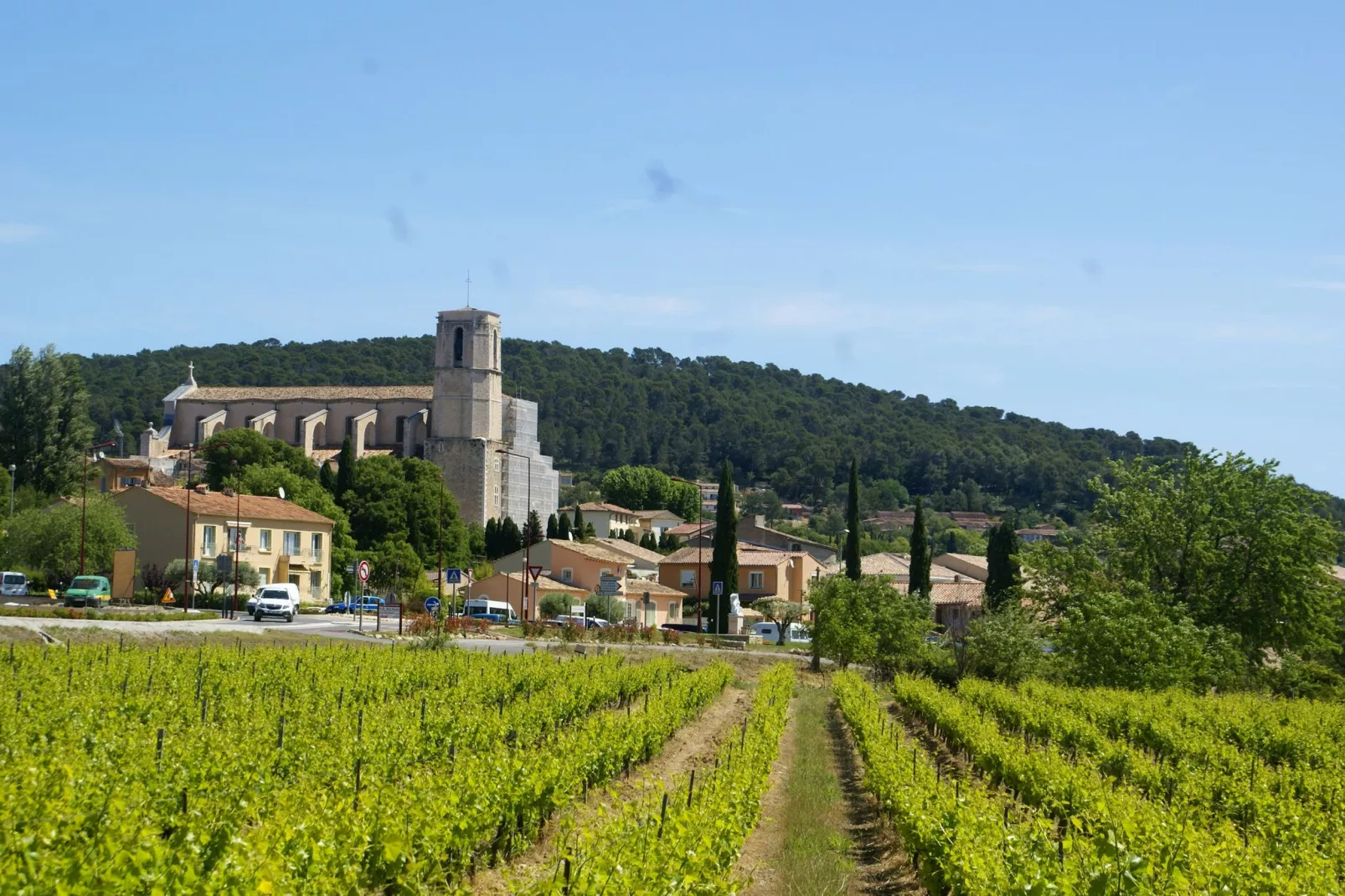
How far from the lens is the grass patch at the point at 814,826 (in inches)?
494

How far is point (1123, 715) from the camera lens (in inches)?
879

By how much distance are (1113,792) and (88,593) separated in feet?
133

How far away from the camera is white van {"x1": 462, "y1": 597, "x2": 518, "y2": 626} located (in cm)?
5428

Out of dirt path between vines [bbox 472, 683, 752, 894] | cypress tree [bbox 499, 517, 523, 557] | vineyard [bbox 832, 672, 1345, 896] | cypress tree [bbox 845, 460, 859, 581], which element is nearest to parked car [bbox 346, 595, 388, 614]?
cypress tree [bbox 845, 460, 859, 581]

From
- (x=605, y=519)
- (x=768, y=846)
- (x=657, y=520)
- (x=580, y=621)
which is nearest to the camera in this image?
(x=768, y=846)

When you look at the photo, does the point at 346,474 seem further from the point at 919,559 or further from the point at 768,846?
the point at 768,846

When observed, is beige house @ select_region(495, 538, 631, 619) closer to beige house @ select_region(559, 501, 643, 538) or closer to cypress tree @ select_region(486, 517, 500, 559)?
cypress tree @ select_region(486, 517, 500, 559)

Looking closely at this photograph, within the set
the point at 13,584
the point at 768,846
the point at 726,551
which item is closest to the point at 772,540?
the point at 726,551

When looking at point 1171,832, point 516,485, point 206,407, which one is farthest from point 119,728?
point 206,407

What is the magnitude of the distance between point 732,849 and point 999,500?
558 feet

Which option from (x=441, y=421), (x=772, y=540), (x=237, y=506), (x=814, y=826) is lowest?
(x=814, y=826)

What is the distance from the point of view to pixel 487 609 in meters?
54.6

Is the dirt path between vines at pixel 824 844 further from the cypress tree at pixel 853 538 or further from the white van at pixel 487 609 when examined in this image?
the cypress tree at pixel 853 538

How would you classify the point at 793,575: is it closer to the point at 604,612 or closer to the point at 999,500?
the point at 604,612
